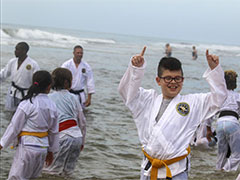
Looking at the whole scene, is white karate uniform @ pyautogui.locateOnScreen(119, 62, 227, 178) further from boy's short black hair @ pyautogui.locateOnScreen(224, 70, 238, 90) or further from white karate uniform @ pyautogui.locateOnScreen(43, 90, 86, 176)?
boy's short black hair @ pyautogui.locateOnScreen(224, 70, 238, 90)

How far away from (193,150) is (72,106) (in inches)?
152

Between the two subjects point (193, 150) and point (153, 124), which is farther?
point (193, 150)

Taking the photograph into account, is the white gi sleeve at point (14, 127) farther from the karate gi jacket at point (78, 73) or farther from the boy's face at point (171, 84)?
the karate gi jacket at point (78, 73)

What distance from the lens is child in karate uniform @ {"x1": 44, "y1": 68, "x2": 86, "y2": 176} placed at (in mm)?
5801

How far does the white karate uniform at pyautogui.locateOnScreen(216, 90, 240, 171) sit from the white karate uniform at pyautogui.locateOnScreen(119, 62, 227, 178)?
298cm

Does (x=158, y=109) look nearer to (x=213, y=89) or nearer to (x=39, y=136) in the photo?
(x=213, y=89)

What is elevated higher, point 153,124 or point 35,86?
point 35,86

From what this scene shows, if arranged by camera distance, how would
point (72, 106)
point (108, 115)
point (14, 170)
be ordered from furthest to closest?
point (108, 115)
point (72, 106)
point (14, 170)

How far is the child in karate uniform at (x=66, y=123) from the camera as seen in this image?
5801 mm

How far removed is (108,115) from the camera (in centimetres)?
1166

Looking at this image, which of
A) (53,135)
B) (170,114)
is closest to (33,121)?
(53,135)

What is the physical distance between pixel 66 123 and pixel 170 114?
237 cm

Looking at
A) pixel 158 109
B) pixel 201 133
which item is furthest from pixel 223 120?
pixel 158 109

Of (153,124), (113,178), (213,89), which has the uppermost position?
(213,89)
